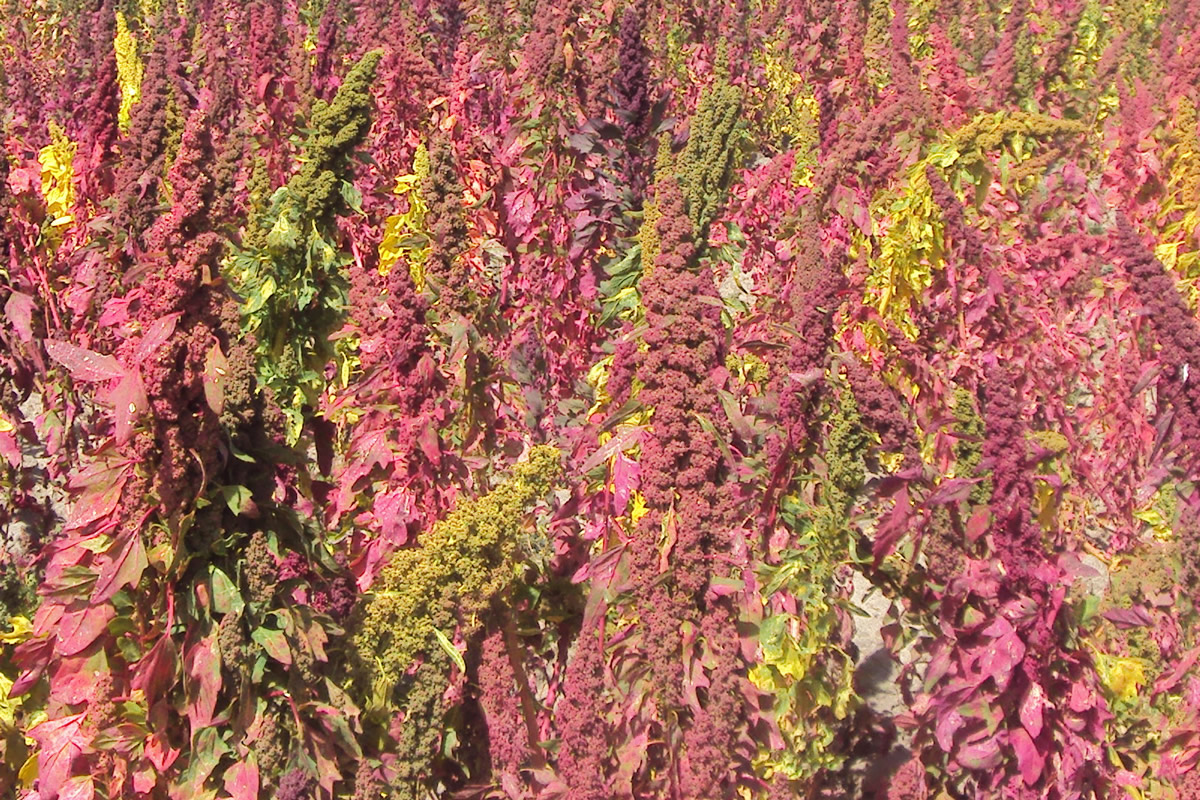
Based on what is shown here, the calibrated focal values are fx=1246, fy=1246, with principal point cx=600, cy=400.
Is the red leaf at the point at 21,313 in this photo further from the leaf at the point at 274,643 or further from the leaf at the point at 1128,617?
the leaf at the point at 1128,617

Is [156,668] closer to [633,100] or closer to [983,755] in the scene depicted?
[983,755]

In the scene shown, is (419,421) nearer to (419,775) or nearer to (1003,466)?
(419,775)

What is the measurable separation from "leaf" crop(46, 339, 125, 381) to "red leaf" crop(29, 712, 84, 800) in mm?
657

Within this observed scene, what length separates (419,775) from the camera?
2254 millimetres

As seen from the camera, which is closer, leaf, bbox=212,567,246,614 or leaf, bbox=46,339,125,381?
leaf, bbox=46,339,125,381

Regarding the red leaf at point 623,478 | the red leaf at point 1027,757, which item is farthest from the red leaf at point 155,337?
the red leaf at point 1027,757

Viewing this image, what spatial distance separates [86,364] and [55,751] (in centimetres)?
71

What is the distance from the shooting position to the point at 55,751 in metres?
2.17

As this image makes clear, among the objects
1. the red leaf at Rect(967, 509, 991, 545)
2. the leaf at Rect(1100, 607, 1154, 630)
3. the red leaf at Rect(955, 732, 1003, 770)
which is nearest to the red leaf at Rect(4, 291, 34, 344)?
the red leaf at Rect(967, 509, 991, 545)

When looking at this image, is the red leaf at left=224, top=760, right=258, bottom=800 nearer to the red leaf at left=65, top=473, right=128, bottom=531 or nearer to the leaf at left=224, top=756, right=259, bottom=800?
the leaf at left=224, top=756, right=259, bottom=800

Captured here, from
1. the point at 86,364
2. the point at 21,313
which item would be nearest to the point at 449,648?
the point at 86,364

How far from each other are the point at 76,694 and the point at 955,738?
169 cm

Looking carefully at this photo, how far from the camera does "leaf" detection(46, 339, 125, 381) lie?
1960 mm

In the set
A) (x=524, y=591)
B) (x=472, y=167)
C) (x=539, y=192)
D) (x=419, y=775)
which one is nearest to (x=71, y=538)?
(x=419, y=775)
